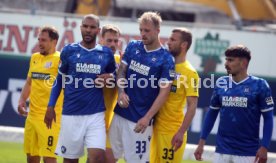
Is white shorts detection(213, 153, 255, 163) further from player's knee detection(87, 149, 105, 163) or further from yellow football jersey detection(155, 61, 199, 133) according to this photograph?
player's knee detection(87, 149, 105, 163)

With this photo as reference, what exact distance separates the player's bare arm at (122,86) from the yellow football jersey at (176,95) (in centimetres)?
57

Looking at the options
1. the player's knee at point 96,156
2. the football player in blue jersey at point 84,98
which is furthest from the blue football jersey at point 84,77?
the player's knee at point 96,156

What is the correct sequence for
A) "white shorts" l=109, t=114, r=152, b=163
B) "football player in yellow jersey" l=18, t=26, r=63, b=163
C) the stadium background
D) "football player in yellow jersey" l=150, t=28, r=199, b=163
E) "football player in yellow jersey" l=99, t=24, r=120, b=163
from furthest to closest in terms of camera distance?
the stadium background, "football player in yellow jersey" l=18, t=26, r=63, b=163, "football player in yellow jersey" l=99, t=24, r=120, b=163, "football player in yellow jersey" l=150, t=28, r=199, b=163, "white shorts" l=109, t=114, r=152, b=163

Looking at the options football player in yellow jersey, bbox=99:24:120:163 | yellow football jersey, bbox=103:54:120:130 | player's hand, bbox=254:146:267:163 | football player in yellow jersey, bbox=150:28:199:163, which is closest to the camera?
player's hand, bbox=254:146:267:163

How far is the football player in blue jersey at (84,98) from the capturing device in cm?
1034

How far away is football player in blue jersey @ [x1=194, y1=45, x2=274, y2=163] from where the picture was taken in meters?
9.77

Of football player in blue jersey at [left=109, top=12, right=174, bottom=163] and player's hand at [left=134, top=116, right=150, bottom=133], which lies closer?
player's hand at [left=134, top=116, right=150, bottom=133]

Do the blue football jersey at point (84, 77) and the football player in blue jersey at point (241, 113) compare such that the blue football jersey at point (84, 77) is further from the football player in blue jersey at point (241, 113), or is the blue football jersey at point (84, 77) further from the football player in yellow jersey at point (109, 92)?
the football player in blue jersey at point (241, 113)

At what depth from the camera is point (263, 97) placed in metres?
9.76

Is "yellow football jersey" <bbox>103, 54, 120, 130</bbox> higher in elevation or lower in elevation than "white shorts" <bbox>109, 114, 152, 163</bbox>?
higher

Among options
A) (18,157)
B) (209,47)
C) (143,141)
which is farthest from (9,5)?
(143,141)

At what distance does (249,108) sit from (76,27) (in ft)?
33.0

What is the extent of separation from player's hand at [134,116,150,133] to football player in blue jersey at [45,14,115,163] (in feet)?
2.04

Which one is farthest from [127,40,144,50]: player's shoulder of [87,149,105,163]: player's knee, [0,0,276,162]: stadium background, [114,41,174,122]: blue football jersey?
[0,0,276,162]: stadium background
